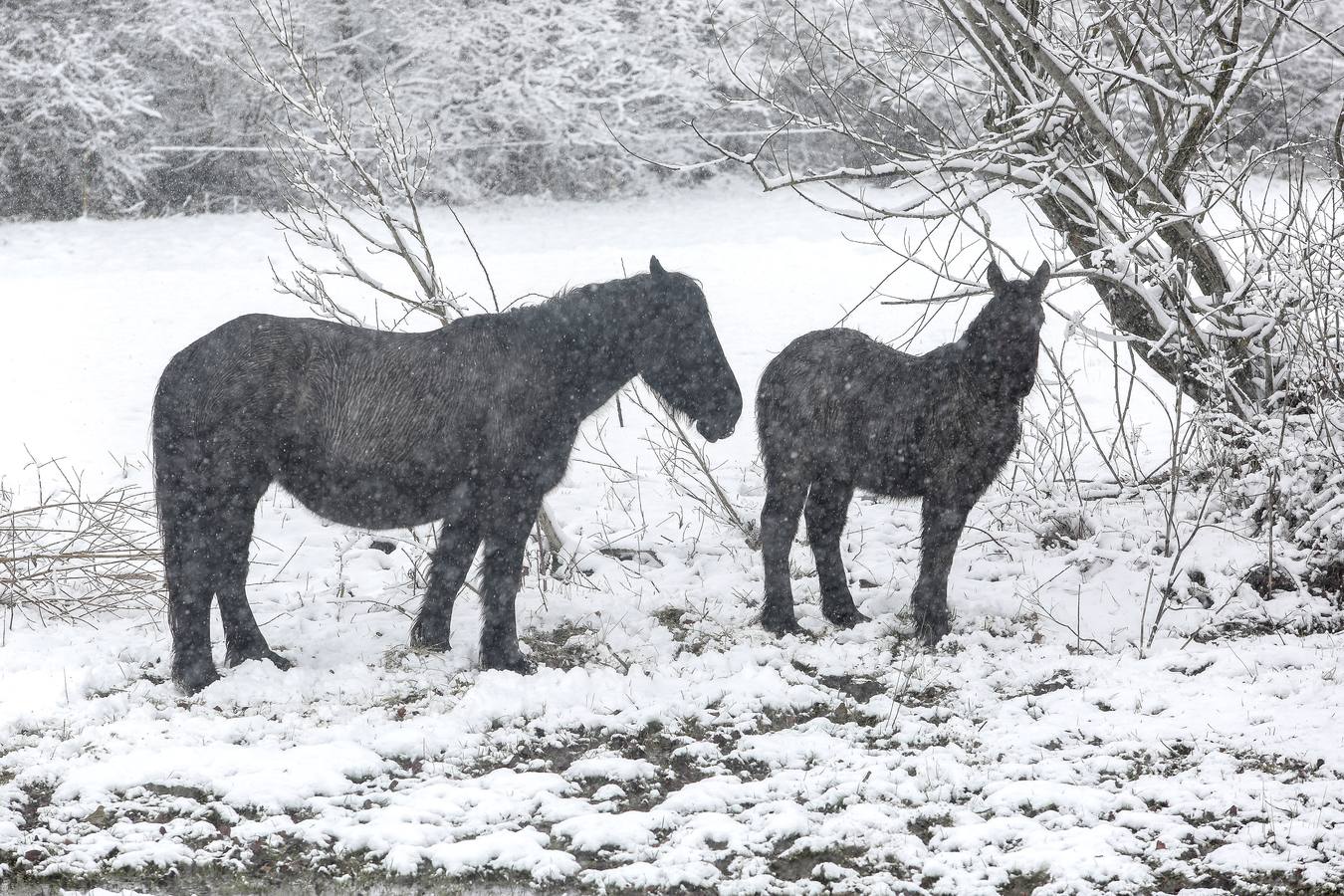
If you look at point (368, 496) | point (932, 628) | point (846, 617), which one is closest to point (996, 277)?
point (932, 628)

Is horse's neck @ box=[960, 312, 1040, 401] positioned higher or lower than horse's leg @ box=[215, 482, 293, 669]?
higher

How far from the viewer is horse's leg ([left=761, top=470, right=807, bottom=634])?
Answer: 243 inches

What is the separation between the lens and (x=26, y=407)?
1195 cm

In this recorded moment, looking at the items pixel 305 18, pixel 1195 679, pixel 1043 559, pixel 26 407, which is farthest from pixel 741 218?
pixel 1195 679

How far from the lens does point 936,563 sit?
19.5ft

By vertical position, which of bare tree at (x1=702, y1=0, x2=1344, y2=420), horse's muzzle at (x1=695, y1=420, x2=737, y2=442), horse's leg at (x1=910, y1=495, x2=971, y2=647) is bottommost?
horse's leg at (x1=910, y1=495, x2=971, y2=647)

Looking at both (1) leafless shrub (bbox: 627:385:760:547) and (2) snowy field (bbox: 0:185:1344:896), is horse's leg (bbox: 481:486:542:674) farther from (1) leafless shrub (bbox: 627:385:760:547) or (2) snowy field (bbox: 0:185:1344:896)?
(1) leafless shrub (bbox: 627:385:760:547)

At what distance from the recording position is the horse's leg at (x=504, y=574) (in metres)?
5.55

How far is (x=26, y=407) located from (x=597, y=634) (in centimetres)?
867

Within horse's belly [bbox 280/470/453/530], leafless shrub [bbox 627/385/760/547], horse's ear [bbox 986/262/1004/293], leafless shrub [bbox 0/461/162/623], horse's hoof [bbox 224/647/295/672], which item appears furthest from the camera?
leafless shrub [bbox 627/385/760/547]

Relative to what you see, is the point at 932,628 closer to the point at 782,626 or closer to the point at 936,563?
the point at 936,563

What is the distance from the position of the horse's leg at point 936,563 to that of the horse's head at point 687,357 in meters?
1.17

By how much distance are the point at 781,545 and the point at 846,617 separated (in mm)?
571

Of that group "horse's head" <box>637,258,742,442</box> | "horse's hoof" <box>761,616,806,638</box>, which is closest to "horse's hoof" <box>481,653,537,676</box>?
"horse's hoof" <box>761,616,806,638</box>
